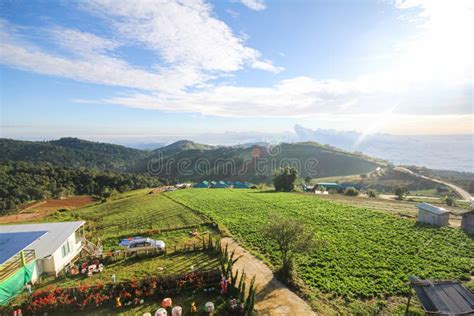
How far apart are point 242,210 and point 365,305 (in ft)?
90.2

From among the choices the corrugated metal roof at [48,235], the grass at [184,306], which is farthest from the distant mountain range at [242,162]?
the grass at [184,306]

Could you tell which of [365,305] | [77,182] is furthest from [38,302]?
[77,182]

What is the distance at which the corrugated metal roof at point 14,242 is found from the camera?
18.0 metres

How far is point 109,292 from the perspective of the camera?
17625mm

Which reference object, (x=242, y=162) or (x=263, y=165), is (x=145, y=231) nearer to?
(x=263, y=165)

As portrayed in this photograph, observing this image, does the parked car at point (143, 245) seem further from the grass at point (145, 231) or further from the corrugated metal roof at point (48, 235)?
the corrugated metal roof at point (48, 235)

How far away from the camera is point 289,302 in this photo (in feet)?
56.5

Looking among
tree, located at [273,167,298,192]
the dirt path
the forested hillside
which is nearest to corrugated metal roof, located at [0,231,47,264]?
the dirt path

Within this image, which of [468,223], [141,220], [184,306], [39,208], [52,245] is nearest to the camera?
[184,306]

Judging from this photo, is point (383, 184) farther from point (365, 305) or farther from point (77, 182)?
point (77, 182)

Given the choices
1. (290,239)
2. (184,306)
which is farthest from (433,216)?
(184,306)

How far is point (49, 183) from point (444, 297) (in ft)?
378

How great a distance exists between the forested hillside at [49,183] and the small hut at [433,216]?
8099 cm

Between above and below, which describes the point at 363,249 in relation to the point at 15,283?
below
